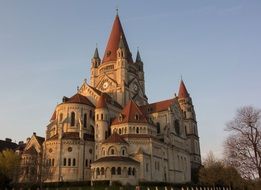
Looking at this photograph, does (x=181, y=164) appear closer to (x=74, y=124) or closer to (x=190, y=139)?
(x=190, y=139)

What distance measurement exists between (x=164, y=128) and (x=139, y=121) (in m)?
9.51

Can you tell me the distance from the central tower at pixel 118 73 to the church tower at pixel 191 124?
1275 cm

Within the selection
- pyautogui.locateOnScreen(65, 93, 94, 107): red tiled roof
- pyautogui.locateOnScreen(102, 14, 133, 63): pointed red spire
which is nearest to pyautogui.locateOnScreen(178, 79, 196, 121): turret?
pyautogui.locateOnScreen(102, 14, 133, 63): pointed red spire

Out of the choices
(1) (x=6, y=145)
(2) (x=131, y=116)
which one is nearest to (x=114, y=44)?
(2) (x=131, y=116)

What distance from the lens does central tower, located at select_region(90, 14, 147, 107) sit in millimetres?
79312

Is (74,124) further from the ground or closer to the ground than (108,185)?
further from the ground

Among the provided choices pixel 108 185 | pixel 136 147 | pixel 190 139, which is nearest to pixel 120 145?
pixel 136 147

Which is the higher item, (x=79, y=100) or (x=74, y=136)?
(x=79, y=100)

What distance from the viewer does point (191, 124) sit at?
91.2 meters

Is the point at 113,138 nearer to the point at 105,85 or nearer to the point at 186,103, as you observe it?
the point at 105,85

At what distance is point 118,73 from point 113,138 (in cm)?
2577

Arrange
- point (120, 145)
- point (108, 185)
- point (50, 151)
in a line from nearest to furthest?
1. point (108, 185)
2. point (120, 145)
3. point (50, 151)

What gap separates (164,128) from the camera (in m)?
70.4

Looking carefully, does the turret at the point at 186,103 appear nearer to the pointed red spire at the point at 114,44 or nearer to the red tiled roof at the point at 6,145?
the pointed red spire at the point at 114,44
